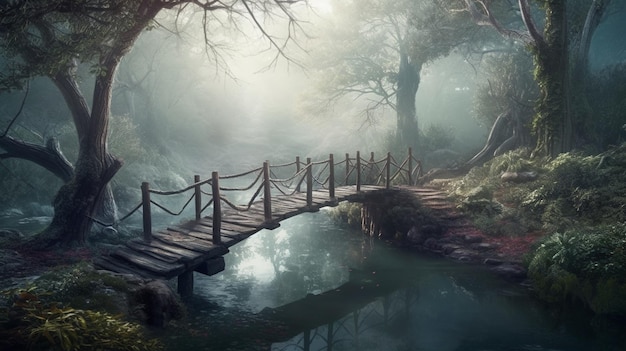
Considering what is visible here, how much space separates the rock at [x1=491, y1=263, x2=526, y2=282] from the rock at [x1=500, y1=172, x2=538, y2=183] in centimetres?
517

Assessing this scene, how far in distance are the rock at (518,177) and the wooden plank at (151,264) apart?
11981mm

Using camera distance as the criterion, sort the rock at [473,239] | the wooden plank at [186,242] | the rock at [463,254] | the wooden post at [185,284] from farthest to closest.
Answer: the rock at [473,239]
the rock at [463,254]
the wooden post at [185,284]
the wooden plank at [186,242]

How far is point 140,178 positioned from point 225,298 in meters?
17.4

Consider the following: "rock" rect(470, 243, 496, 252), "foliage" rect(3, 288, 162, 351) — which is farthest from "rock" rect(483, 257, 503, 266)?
"foliage" rect(3, 288, 162, 351)

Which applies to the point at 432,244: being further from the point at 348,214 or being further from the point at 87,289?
the point at 87,289

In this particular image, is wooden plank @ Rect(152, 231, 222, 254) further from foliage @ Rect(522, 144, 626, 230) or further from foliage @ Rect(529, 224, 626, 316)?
foliage @ Rect(522, 144, 626, 230)

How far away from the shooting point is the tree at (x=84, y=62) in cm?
909

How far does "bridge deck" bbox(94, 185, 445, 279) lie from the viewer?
8.70 m

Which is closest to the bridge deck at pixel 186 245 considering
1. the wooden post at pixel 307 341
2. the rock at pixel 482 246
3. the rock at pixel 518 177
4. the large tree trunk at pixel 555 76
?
the wooden post at pixel 307 341

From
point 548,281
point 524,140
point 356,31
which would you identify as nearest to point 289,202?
point 548,281

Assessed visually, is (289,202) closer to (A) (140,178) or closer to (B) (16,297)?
(B) (16,297)

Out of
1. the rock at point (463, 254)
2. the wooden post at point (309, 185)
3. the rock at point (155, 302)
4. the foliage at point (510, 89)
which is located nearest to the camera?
the rock at point (155, 302)

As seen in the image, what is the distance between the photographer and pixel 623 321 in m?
8.73

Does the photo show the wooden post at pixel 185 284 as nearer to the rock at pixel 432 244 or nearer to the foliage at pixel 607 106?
Result: the rock at pixel 432 244
